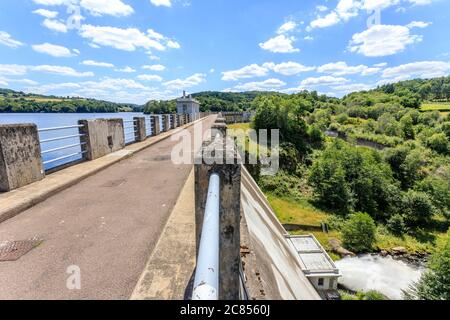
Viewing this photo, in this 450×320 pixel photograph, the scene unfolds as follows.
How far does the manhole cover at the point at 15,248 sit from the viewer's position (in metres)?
3.01

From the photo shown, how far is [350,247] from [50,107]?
62.8 metres

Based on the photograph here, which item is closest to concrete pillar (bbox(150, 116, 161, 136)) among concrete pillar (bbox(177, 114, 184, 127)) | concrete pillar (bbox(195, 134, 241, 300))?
concrete pillar (bbox(177, 114, 184, 127))

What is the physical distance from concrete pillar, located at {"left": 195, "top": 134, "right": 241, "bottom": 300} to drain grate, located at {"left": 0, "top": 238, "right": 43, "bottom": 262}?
2.58 metres

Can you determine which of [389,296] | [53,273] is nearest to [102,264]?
[53,273]

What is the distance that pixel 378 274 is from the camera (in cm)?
1969

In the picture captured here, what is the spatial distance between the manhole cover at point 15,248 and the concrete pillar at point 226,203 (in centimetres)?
258

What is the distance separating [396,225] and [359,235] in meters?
9.56

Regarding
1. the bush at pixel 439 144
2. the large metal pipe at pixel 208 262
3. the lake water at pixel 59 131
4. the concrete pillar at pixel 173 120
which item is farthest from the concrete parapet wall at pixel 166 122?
the bush at pixel 439 144

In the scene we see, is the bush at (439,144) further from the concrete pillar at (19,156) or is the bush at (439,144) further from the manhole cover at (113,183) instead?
the concrete pillar at (19,156)

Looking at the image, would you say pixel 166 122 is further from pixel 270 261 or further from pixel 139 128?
pixel 270 261

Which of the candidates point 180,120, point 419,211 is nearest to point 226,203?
point 180,120

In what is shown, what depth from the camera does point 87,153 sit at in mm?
7926

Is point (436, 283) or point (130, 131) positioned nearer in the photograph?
point (130, 131)
